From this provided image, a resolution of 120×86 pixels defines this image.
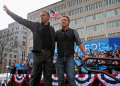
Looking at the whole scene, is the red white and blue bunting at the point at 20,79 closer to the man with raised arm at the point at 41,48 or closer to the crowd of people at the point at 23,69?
the crowd of people at the point at 23,69

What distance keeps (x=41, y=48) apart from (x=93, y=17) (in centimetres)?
3238

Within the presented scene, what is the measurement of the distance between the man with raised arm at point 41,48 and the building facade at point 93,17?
95.3 feet

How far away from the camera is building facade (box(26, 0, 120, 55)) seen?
29.6 metres

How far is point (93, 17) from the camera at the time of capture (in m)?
32.9

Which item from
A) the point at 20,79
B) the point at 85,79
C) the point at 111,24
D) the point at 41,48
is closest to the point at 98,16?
the point at 111,24

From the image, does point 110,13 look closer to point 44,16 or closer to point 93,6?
point 93,6

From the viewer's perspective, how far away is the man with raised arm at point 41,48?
2.87m

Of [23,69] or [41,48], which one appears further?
[23,69]

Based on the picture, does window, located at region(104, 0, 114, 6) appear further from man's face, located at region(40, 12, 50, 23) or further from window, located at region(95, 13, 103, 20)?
man's face, located at region(40, 12, 50, 23)

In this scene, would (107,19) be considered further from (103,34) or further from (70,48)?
(70,48)

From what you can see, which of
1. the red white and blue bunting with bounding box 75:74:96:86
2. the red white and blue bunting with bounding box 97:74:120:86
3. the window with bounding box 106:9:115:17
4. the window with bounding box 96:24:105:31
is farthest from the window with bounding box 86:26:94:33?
the red white and blue bunting with bounding box 97:74:120:86

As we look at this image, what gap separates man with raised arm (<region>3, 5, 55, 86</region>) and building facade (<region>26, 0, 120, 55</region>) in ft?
95.3

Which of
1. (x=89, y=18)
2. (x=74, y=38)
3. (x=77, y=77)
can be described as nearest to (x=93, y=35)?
(x=89, y=18)

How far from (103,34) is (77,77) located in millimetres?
25770
